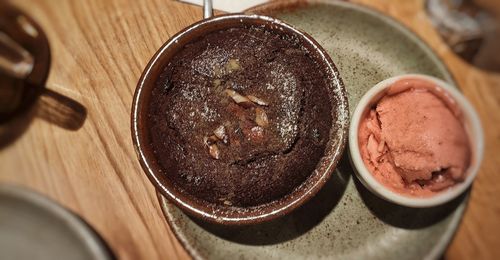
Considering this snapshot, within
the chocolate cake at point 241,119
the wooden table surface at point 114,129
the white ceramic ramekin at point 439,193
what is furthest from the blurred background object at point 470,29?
the chocolate cake at point 241,119

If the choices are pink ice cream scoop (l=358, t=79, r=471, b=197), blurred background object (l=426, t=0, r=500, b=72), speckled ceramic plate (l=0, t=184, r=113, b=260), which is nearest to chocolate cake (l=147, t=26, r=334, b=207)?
pink ice cream scoop (l=358, t=79, r=471, b=197)

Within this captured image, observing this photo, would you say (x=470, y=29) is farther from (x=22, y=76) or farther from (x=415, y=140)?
(x=22, y=76)

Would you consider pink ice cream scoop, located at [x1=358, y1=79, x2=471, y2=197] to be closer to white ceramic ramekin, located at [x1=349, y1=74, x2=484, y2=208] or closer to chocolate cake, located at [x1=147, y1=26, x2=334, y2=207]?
white ceramic ramekin, located at [x1=349, y1=74, x2=484, y2=208]

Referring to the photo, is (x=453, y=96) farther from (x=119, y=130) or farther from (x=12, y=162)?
(x=12, y=162)

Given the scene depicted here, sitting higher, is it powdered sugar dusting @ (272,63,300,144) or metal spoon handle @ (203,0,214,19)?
metal spoon handle @ (203,0,214,19)

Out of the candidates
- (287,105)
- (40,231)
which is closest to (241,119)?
(287,105)

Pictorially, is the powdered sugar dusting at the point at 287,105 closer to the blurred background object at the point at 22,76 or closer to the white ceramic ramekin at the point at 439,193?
the white ceramic ramekin at the point at 439,193

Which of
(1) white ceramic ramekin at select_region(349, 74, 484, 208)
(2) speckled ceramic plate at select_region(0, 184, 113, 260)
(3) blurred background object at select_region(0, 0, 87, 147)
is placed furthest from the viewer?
(3) blurred background object at select_region(0, 0, 87, 147)
